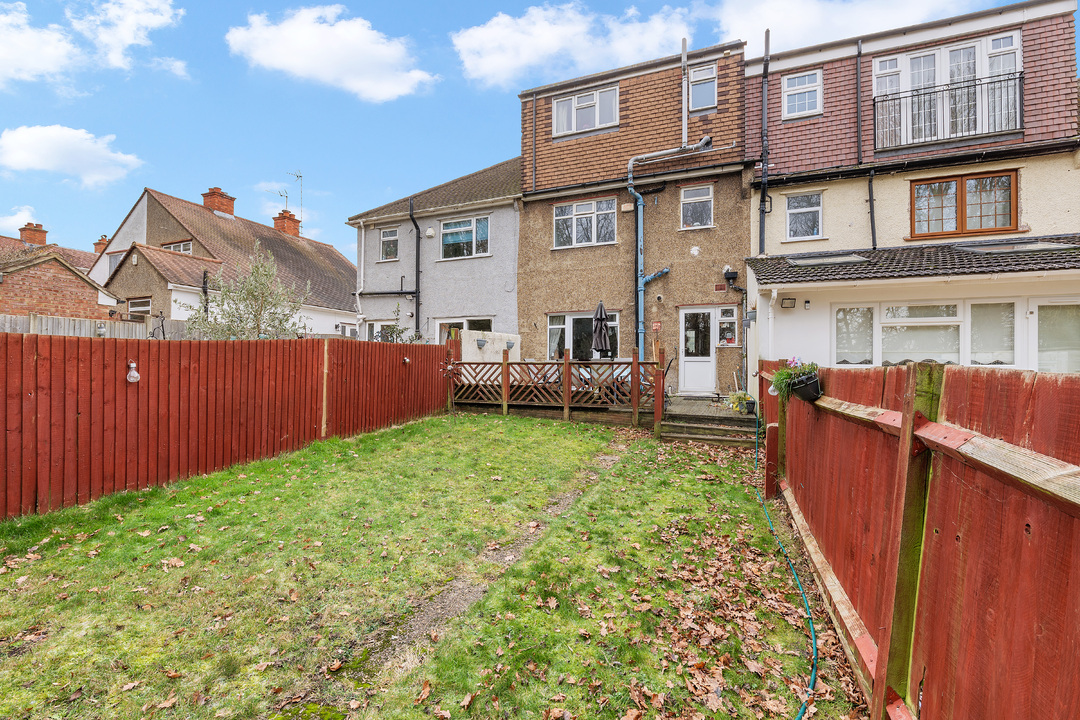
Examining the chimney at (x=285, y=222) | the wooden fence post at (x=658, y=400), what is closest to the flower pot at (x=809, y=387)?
the wooden fence post at (x=658, y=400)

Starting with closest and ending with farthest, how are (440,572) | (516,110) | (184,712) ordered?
(184,712), (440,572), (516,110)

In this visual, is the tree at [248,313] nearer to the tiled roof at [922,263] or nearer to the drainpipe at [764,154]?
the tiled roof at [922,263]

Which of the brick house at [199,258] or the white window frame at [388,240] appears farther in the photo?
the brick house at [199,258]

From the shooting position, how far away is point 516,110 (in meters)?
15.5

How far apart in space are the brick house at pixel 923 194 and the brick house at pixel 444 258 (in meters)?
7.29

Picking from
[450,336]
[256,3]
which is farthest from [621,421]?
[256,3]

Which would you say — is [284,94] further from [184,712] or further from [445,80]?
[184,712]

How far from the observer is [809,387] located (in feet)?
13.2

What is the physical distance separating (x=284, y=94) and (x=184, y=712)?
73.4 feet

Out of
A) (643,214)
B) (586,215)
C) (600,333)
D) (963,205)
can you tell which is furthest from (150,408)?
(963,205)

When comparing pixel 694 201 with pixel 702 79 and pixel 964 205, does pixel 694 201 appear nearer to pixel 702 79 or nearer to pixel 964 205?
pixel 702 79

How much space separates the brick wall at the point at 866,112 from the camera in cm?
1066

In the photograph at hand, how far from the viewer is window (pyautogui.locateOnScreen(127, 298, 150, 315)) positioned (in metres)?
18.5

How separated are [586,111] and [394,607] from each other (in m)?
14.6
